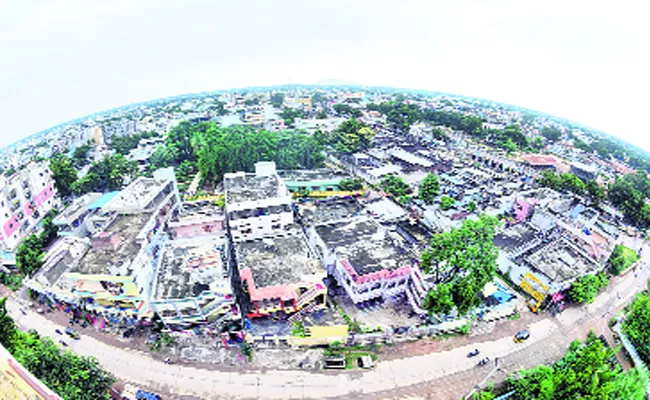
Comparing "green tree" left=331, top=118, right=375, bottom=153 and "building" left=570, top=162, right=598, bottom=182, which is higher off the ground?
"green tree" left=331, top=118, right=375, bottom=153

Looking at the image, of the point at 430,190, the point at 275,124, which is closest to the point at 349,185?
the point at 430,190

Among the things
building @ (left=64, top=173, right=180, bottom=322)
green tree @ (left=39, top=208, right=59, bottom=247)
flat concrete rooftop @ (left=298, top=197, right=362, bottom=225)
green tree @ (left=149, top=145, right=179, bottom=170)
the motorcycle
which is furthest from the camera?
green tree @ (left=149, top=145, right=179, bottom=170)

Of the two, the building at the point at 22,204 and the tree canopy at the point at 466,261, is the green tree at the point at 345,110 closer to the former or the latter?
the building at the point at 22,204

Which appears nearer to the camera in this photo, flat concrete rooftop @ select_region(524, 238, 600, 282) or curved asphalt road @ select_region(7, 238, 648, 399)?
curved asphalt road @ select_region(7, 238, 648, 399)

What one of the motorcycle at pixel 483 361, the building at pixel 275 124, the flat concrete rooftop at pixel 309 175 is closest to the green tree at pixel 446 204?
the flat concrete rooftop at pixel 309 175

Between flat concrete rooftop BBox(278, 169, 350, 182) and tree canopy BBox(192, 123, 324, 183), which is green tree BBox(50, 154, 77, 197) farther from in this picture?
flat concrete rooftop BBox(278, 169, 350, 182)

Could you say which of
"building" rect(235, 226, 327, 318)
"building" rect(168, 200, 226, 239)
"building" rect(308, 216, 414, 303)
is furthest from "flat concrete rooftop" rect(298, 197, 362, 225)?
"building" rect(168, 200, 226, 239)

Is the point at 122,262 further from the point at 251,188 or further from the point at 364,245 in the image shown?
the point at 364,245
